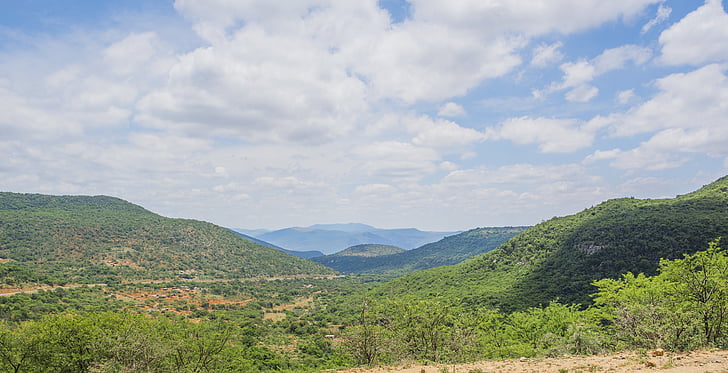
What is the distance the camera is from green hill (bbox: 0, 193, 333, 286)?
85.8 metres

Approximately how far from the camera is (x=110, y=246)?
104750 millimetres

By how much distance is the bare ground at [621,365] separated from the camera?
12906mm

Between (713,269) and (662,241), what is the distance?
48218 mm

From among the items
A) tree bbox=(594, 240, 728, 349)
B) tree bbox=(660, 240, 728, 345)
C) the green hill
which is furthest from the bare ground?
the green hill

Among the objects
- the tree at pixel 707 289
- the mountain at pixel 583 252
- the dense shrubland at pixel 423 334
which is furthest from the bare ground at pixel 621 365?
the mountain at pixel 583 252

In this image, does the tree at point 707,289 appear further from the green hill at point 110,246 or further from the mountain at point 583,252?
the green hill at point 110,246

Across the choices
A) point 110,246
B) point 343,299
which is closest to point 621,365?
point 343,299

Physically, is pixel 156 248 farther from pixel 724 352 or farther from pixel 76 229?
pixel 724 352

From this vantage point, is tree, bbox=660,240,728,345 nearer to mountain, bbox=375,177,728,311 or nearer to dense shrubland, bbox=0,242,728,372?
dense shrubland, bbox=0,242,728,372

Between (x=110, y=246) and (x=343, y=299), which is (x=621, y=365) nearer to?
(x=343, y=299)

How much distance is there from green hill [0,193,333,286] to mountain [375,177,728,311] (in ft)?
214

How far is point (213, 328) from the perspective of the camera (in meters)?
31.1

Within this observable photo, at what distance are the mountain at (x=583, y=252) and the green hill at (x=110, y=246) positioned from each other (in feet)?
214

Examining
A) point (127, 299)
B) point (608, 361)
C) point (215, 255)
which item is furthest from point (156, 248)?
point (608, 361)
